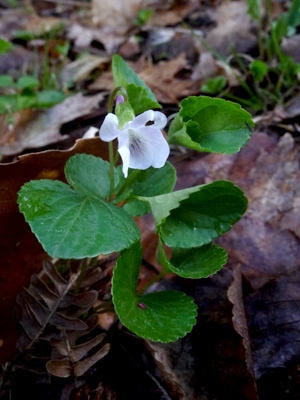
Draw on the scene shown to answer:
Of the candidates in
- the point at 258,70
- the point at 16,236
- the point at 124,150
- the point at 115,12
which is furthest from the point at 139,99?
the point at 115,12

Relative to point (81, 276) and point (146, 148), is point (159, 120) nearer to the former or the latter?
point (146, 148)

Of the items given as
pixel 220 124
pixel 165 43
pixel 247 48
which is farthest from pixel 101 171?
pixel 165 43

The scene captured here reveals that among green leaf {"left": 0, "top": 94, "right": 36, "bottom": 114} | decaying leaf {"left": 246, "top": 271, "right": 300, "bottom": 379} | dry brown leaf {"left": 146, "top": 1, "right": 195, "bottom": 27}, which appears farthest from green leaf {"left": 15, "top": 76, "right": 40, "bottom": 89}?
decaying leaf {"left": 246, "top": 271, "right": 300, "bottom": 379}

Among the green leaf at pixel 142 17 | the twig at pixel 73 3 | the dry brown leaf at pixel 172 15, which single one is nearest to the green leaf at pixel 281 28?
the dry brown leaf at pixel 172 15

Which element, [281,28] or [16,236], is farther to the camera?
[281,28]

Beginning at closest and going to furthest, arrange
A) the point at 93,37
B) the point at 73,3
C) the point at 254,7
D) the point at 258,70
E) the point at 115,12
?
the point at 258,70
the point at 254,7
the point at 93,37
the point at 115,12
the point at 73,3

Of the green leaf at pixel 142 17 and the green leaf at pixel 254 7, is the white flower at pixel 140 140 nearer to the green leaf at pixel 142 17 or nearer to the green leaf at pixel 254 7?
the green leaf at pixel 254 7

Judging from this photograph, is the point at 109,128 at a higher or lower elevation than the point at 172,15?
higher
